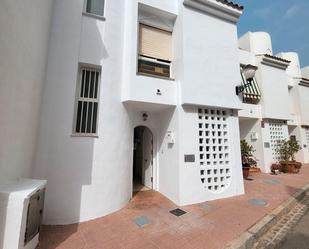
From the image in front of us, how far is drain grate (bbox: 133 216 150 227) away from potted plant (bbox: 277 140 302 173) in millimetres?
11495

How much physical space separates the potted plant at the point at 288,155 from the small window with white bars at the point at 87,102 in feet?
43.3

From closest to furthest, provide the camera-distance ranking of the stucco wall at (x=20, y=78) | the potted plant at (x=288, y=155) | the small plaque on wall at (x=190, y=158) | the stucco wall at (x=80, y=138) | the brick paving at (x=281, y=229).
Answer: the stucco wall at (x=20, y=78) < the brick paving at (x=281, y=229) < the stucco wall at (x=80, y=138) < the small plaque on wall at (x=190, y=158) < the potted plant at (x=288, y=155)

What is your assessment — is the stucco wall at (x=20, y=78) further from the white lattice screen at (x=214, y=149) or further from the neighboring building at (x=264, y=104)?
the neighboring building at (x=264, y=104)

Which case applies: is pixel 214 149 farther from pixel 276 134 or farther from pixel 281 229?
pixel 276 134

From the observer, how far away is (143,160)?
8875 mm

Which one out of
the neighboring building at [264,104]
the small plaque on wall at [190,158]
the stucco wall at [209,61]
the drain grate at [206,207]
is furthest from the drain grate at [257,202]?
the neighboring building at [264,104]

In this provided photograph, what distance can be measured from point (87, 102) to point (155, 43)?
3.95 metres

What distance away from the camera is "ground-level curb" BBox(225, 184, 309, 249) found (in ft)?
12.3

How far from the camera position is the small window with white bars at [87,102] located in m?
5.41

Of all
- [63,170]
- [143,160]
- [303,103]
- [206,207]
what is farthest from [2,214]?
[303,103]

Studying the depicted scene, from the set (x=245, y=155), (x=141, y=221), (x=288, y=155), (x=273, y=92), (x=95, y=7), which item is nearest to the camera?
(x=141, y=221)

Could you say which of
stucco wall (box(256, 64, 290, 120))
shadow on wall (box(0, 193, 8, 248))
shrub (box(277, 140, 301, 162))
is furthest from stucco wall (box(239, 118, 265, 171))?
shadow on wall (box(0, 193, 8, 248))

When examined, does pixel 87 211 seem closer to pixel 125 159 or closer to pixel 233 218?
pixel 125 159

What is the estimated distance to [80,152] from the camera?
5.10 metres
